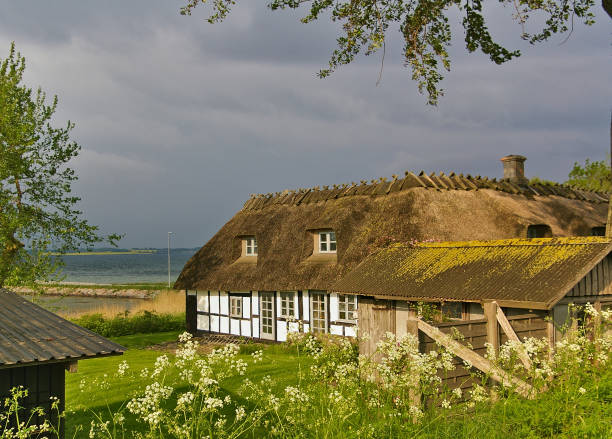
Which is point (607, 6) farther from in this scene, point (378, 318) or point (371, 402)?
point (371, 402)

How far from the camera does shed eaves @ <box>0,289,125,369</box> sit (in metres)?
6.33

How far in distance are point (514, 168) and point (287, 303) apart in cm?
1032

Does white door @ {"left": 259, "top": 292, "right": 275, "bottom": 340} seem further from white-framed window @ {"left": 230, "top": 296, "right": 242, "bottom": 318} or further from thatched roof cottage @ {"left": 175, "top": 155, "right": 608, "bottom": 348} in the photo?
white-framed window @ {"left": 230, "top": 296, "right": 242, "bottom": 318}

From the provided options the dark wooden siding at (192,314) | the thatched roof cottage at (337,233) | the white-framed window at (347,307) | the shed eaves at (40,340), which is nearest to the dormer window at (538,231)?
the thatched roof cottage at (337,233)

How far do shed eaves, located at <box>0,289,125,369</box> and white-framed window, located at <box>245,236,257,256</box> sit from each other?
15198 millimetres

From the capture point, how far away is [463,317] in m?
12.0

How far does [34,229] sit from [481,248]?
13347mm

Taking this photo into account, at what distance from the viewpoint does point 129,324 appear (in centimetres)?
2530

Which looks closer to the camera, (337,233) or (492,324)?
(492,324)

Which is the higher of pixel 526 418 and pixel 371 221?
pixel 371 221

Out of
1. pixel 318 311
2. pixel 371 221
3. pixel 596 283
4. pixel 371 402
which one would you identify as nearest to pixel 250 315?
pixel 318 311

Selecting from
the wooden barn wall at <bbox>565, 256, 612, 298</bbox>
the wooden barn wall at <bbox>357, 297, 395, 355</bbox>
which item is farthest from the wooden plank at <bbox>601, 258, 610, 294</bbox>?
the wooden barn wall at <bbox>357, 297, 395, 355</bbox>

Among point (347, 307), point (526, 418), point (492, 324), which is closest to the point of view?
point (526, 418)

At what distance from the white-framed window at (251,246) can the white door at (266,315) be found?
262cm
